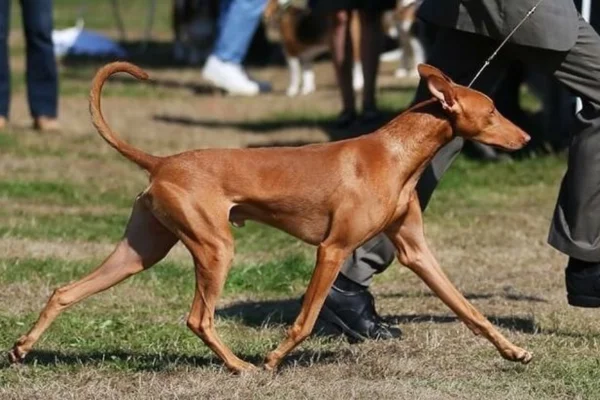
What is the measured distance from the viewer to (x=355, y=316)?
604 cm

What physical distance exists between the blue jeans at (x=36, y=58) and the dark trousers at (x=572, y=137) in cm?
595

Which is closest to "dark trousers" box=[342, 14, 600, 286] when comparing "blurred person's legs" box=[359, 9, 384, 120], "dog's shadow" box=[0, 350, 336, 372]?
"dog's shadow" box=[0, 350, 336, 372]

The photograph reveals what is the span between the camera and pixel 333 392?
5.10 metres

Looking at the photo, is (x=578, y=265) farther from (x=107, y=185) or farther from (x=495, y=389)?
(x=107, y=185)

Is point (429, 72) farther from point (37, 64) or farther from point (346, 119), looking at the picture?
point (346, 119)

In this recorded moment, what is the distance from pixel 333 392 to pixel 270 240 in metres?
3.35

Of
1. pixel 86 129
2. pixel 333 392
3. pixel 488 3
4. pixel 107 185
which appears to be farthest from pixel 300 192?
pixel 86 129

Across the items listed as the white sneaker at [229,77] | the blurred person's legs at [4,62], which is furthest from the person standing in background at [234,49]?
the blurred person's legs at [4,62]

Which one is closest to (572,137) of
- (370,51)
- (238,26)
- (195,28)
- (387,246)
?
(387,246)

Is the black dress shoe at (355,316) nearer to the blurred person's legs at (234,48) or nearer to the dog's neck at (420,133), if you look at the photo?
the dog's neck at (420,133)

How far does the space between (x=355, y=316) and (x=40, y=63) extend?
20.4 feet

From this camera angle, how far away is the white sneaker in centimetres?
1507

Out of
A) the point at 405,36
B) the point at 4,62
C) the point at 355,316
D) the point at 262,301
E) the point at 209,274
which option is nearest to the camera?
the point at 209,274

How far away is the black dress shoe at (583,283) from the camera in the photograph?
19.8 ft
